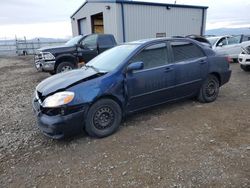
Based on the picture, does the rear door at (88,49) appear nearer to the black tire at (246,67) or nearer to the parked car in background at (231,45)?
the black tire at (246,67)

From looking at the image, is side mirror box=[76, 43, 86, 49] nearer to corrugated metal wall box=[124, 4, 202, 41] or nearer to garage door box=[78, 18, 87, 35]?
corrugated metal wall box=[124, 4, 202, 41]

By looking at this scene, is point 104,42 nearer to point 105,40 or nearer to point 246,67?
point 105,40

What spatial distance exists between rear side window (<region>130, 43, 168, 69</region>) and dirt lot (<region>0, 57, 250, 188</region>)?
43.8 inches

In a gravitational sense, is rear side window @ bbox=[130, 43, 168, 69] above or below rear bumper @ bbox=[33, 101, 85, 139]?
above

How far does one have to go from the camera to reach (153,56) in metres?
4.62

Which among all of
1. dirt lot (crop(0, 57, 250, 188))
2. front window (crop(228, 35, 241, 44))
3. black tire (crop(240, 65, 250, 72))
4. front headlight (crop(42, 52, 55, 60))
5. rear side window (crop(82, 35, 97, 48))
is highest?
rear side window (crop(82, 35, 97, 48))

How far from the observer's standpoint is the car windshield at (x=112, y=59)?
14.1 feet

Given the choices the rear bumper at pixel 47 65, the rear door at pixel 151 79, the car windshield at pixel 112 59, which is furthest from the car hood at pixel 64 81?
the rear bumper at pixel 47 65

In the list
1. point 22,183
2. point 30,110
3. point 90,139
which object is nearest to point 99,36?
point 30,110

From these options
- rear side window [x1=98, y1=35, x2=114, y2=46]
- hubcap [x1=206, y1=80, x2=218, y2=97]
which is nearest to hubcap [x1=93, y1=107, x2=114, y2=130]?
hubcap [x1=206, y1=80, x2=218, y2=97]

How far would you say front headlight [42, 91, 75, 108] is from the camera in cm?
359

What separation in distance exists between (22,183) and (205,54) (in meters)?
4.53

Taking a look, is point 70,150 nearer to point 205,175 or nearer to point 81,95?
point 81,95

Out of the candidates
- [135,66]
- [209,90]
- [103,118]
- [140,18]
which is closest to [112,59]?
[135,66]
